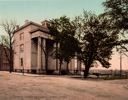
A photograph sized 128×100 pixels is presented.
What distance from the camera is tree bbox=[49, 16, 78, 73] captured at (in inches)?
2153

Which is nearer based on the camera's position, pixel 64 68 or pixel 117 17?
pixel 117 17

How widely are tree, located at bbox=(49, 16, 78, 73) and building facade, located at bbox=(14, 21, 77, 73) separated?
1136 cm

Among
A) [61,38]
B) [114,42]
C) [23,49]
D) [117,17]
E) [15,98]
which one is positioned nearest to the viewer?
[15,98]

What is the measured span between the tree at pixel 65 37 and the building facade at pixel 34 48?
1136 cm

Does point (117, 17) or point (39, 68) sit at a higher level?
point (117, 17)

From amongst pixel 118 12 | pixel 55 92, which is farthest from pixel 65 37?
pixel 55 92

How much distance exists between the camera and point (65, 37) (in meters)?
56.7

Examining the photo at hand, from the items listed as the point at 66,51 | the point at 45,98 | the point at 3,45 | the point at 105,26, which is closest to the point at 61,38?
the point at 66,51

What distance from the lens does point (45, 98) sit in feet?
57.3

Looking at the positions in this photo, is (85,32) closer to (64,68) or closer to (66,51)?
(66,51)

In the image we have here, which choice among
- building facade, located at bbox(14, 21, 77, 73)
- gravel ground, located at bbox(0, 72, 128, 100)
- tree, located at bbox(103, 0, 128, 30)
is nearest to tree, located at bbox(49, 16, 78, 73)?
building facade, located at bbox(14, 21, 77, 73)

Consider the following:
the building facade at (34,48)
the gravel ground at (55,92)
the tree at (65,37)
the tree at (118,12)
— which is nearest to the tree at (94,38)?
the tree at (65,37)

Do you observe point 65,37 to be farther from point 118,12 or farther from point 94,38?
point 118,12

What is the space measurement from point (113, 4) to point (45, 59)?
3885cm
